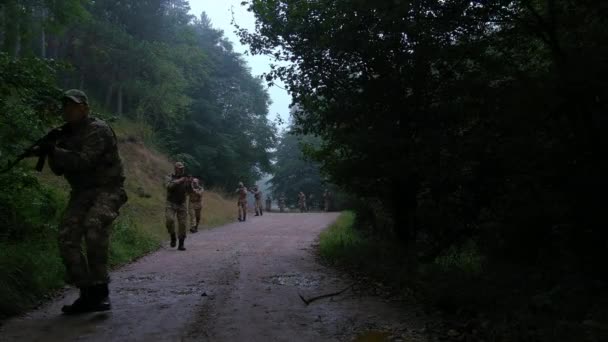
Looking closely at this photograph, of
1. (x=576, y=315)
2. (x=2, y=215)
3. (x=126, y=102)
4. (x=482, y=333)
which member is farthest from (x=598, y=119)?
(x=126, y=102)

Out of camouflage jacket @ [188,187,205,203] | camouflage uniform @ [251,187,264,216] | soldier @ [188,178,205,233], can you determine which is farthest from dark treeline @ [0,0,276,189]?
camouflage jacket @ [188,187,205,203]

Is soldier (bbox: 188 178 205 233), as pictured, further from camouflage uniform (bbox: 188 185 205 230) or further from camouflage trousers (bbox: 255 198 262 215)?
camouflage trousers (bbox: 255 198 262 215)

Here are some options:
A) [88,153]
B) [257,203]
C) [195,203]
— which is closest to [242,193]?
[257,203]

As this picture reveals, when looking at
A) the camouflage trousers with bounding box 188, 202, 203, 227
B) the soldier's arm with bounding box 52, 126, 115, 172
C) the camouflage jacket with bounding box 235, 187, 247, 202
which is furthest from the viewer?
the camouflage jacket with bounding box 235, 187, 247, 202

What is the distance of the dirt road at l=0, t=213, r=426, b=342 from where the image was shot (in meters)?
4.66

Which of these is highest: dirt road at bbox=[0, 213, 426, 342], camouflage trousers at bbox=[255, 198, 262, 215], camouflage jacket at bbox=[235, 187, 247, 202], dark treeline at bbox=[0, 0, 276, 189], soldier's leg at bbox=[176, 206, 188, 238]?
dark treeline at bbox=[0, 0, 276, 189]

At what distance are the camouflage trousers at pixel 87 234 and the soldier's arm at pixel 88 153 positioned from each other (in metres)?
0.38

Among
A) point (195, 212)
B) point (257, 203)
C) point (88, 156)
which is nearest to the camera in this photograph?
point (88, 156)

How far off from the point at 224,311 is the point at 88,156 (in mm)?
2236

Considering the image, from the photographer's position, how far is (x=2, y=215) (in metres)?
8.44

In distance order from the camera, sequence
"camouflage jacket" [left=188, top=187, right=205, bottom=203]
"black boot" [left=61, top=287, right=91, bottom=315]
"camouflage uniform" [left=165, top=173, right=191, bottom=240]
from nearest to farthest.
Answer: "black boot" [left=61, top=287, right=91, bottom=315] < "camouflage uniform" [left=165, top=173, right=191, bottom=240] < "camouflage jacket" [left=188, top=187, right=205, bottom=203]

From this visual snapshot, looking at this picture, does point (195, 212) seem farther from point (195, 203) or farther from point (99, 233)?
point (99, 233)

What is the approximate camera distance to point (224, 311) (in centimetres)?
561

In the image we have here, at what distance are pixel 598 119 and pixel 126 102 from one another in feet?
111
